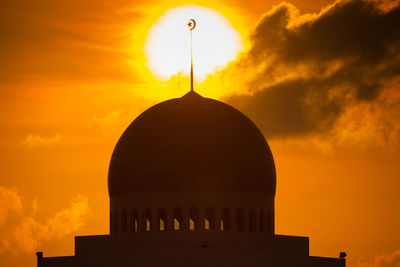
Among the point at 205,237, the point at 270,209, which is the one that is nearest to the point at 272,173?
the point at 270,209

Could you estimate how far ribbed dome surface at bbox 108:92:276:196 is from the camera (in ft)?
246

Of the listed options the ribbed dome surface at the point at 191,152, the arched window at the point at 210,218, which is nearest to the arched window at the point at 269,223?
the ribbed dome surface at the point at 191,152

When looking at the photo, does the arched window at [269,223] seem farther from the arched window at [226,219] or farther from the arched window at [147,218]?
the arched window at [147,218]

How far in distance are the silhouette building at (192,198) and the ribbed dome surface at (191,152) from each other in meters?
0.05

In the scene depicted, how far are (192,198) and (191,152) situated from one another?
2683 mm

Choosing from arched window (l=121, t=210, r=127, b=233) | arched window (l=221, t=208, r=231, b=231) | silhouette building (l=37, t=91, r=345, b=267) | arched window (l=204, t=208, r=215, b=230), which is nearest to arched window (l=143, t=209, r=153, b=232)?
Answer: silhouette building (l=37, t=91, r=345, b=267)

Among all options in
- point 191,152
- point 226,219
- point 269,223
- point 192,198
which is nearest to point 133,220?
point 192,198

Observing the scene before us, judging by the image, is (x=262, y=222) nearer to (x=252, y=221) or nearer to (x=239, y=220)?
(x=252, y=221)

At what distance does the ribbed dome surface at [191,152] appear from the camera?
246 feet

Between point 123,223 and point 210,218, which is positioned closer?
point 123,223

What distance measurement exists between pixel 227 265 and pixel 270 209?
6.59 m

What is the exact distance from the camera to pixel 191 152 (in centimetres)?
7525

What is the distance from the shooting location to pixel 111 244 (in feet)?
246

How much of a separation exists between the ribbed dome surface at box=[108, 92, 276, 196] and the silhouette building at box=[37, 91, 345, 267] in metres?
0.05
